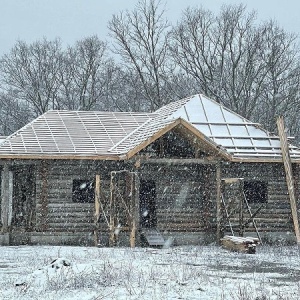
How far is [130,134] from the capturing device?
26.0 m

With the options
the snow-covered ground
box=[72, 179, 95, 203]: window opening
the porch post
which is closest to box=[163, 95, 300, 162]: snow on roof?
box=[72, 179, 95, 203]: window opening

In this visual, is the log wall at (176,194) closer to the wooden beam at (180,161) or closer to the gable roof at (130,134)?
the gable roof at (130,134)

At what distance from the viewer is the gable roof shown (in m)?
23.1

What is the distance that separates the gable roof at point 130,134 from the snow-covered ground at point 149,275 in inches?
181

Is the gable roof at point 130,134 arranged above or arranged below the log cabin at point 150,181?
above

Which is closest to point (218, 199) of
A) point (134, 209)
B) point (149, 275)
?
point (134, 209)

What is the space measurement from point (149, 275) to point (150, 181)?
1116 centimetres

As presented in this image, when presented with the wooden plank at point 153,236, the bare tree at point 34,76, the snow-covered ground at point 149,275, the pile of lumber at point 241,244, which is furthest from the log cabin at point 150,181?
the bare tree at point 34,76

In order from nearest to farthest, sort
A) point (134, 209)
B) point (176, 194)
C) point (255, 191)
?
point (134, 209), point (176, 194), point (255, 191)

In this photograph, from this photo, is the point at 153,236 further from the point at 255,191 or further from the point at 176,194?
the point at 255,191

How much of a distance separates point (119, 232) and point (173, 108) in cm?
616

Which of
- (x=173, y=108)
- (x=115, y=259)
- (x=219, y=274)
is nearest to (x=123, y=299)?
(x=219, y=274)

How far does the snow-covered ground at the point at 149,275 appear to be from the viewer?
11.7 meters

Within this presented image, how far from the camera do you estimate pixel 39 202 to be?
23.5 m
